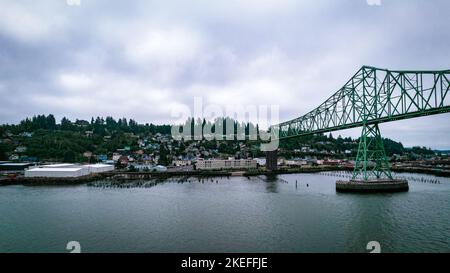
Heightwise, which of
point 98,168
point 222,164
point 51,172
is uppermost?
point 222,164

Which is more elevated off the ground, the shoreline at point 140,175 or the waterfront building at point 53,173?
the waterfront building at point 53,173

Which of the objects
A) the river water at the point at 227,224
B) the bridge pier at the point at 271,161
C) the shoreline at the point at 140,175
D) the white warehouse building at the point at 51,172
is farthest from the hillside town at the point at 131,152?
the river water at the point at 227,224

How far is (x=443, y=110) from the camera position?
25.1 m

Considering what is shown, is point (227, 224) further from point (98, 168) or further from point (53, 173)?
point (98, 168)

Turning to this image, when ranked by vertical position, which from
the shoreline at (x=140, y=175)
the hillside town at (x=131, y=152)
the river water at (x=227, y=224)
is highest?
the hillside town at (x=131, y=152)

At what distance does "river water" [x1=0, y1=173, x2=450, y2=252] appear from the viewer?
→ 1227 cm

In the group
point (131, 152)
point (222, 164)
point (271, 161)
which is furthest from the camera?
point (131, 152)

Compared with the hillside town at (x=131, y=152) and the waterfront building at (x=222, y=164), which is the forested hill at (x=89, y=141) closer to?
the hillside town at (x=131, y=152)

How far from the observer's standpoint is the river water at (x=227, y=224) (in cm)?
1227

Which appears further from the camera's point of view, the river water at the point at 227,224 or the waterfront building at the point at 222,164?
the waterfront building at the point at 222,164

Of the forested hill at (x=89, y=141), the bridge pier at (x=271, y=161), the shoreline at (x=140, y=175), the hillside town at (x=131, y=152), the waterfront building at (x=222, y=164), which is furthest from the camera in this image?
the forested hill at (x=89, y=141)

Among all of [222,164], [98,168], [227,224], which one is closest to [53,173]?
[98,168]

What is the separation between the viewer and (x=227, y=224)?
1551 centimetres

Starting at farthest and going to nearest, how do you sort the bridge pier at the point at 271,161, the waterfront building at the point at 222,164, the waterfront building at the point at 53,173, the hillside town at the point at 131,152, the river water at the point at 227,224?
the waterfront building at the point at 222,164, the bridge pier at the point at 271,161, the hillside town at the point at 131,152, the waterfront building at the point at 53,173, the river water at the point at 227,224
